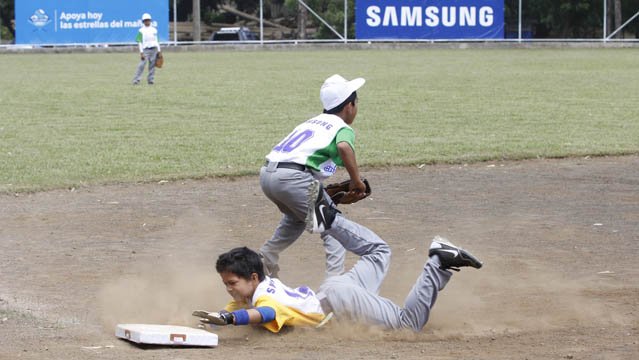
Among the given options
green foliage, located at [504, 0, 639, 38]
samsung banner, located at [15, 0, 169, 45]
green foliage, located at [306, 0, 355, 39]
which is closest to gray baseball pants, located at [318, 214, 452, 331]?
samsung banner, located at [15, 0, 169, 45]

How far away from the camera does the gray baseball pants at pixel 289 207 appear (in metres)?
6.66

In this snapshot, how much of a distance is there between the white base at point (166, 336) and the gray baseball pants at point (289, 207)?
1.23 meters

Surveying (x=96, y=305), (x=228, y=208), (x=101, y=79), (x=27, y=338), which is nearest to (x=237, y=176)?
(x=228, y=208)

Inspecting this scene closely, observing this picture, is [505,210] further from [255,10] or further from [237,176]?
[255,10]

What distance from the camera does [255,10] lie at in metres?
59.2

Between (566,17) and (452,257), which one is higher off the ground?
(566,17)

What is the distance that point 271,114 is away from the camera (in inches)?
736

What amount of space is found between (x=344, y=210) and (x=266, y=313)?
4288 millimetres

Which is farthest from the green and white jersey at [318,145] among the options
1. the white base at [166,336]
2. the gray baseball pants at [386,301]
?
the white base at [166,336]

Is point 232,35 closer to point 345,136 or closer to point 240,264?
point 345,136

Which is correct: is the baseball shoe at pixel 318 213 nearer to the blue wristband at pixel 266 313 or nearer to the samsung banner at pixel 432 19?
the blue wristband at pixel 266 313

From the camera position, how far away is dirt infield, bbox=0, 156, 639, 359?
5.85m

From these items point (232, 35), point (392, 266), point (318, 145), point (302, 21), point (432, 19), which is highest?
point (302, 21)

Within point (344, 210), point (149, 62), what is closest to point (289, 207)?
point (344, 210)
